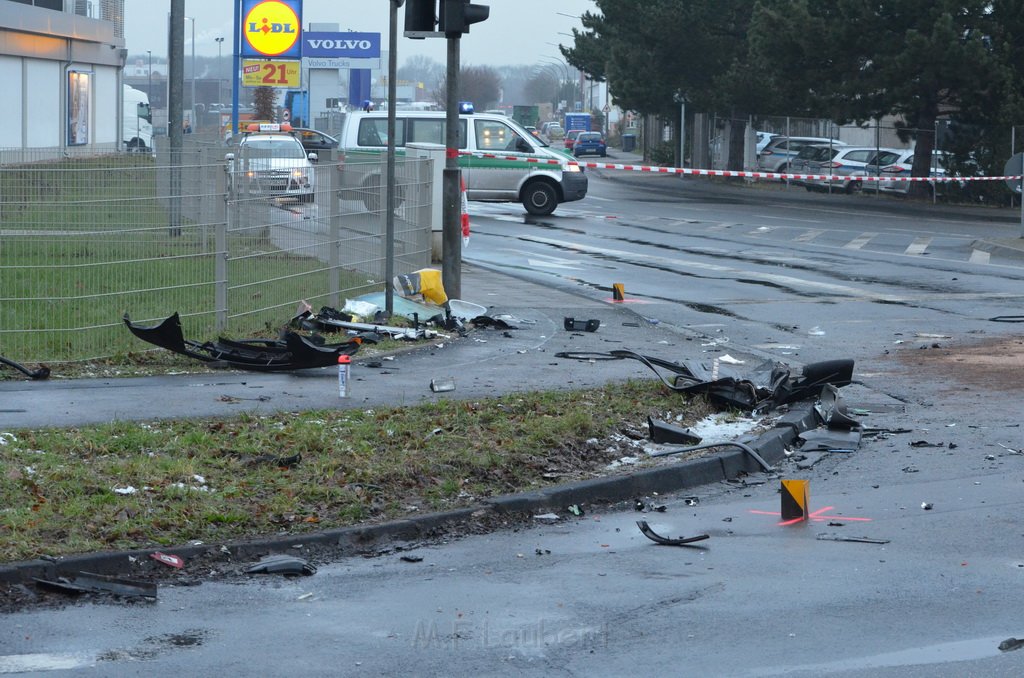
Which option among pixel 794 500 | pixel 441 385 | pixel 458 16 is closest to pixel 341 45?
pixel 458 16

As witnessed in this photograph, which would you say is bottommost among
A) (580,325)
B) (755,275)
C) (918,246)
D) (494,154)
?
(580,325)

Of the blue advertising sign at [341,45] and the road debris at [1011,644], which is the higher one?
the blue advertising sign at [341,45]

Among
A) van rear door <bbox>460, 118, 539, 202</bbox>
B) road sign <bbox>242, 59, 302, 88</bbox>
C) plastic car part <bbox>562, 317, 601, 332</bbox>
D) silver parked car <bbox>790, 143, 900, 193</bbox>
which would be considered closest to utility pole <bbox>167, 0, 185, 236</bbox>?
van rear door <bbox>460, 118, 539, 202</bbox>

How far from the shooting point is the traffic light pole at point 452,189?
44.3 ft

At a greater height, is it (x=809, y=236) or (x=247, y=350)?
(x=809, y=236)

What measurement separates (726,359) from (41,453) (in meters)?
6.51

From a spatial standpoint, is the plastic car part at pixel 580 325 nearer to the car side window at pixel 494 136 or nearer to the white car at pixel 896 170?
the car side window at pixel 494 136

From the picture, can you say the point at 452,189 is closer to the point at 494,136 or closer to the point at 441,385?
the point at 441,385

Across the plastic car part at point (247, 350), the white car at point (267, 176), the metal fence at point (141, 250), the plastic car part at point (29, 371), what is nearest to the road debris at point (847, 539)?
the plastic car part at point (247, 350)

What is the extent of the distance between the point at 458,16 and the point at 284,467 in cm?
680

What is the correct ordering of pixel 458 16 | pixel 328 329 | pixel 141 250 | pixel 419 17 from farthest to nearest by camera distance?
1. pixel 419 17
2. pixel 458 16
3. pixel 328 329
4. pixel 141 250

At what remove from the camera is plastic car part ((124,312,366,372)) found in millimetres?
10531

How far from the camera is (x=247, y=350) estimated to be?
10.8 metres

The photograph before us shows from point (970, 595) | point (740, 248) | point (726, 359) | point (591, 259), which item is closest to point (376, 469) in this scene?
point (970, 595)
